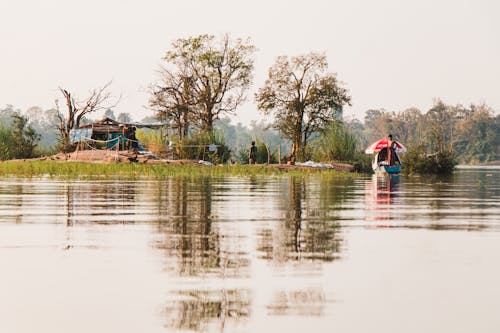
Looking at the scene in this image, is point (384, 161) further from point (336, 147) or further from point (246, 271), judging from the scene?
point (246, 271)

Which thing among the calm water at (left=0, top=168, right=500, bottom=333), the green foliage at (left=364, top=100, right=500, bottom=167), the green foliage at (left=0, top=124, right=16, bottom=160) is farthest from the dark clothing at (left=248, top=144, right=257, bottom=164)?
the green foliage at (left=364, top=100, right=500, bottom=167)

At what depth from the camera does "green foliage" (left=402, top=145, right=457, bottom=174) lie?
155 feet

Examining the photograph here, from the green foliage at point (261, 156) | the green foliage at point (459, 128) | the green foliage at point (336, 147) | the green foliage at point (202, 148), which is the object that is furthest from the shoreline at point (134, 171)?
the green foliage at point (459, 128)

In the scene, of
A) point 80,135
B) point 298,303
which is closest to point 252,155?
point 80,135

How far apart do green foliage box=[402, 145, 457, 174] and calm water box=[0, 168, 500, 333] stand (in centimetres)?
3307

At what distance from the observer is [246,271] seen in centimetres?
784

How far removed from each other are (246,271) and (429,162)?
133 feet

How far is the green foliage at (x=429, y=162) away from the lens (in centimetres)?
4734

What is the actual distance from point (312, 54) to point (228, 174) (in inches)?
894

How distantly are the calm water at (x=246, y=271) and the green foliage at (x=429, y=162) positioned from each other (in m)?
33.1

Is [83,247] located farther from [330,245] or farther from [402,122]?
[402,122]

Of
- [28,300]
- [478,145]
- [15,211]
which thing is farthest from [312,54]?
[478,145]

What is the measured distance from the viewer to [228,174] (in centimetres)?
3725

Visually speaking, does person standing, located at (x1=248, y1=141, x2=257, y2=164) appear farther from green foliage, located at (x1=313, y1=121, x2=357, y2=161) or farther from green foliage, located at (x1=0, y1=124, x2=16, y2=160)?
green foliage, located at (x1=0, y1=124, x2=16, y2=160)
